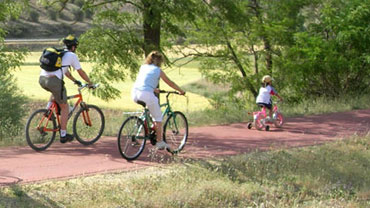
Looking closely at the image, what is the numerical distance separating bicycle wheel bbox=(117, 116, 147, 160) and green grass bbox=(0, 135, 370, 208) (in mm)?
656

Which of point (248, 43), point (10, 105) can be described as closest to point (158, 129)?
point (10, 105)

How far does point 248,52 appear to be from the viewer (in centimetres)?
2388

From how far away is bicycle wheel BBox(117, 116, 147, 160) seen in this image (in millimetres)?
10133

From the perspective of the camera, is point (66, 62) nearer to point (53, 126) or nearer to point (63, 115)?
point (63, 115)

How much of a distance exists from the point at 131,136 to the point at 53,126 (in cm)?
155

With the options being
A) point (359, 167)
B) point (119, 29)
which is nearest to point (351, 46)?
point (119, 29)

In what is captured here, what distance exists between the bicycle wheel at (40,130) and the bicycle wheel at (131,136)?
4.72 ft

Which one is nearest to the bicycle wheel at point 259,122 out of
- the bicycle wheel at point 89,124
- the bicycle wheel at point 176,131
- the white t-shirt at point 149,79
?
the bicycle wheel at point 176,131

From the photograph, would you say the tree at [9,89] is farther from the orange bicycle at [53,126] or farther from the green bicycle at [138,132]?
the green bicycle at [138,132]

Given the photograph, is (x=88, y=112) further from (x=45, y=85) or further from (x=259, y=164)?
(x=259, y=164)

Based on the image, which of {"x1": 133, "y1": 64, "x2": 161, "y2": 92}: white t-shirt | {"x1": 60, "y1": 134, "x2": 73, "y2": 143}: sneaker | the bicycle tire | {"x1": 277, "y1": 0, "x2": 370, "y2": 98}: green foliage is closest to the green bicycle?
{"x1": 133, "y1": 64, "x2": 161, "y2": 92}: white t-shirt

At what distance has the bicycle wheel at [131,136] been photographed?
399 inches

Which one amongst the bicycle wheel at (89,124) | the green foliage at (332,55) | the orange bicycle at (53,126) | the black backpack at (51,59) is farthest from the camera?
the green foliage at (332,55)

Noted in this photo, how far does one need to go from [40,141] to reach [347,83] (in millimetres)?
13519
